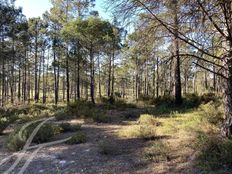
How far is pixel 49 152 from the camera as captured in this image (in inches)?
285

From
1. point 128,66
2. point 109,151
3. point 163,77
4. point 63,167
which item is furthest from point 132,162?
point 128,66

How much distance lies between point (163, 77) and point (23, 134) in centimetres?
393

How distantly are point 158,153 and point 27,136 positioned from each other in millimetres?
3590

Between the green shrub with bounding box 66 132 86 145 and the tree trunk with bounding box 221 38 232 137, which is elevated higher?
the tree trunk with bounding box 221 38 232 137

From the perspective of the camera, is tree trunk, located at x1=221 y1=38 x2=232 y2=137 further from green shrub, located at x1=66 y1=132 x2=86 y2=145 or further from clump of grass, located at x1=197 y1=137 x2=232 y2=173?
green shrub, located at x1=66 y1=132 x2=86 y2=145

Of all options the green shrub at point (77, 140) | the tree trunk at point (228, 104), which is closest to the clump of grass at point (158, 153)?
the tree trunk at point (228, 104)

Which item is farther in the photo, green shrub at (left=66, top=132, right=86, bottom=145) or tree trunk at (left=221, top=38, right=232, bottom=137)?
green shrub at (left=66, top=132, right=86, bottom=145)

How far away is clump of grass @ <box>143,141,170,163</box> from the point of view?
595cm

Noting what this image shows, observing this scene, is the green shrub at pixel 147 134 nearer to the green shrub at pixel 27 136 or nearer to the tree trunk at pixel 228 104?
the tree trunk at pixel 228 104

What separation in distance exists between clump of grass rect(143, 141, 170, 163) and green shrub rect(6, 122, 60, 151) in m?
3.03

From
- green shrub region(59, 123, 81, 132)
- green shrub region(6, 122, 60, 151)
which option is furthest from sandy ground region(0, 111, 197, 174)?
green shrub region(59, 123, 81, 132)

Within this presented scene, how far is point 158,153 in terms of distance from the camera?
6.24 m

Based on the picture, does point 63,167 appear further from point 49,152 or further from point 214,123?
point 214,123

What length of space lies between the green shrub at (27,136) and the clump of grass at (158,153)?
3.03 meters
